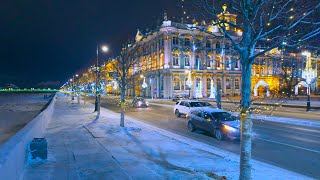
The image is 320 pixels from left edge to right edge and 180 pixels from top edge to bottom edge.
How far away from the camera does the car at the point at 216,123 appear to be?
14930mm

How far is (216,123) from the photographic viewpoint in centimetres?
1593

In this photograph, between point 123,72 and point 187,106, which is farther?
point 187,106

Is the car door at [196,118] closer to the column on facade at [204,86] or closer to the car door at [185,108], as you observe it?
the car door at [185,108]

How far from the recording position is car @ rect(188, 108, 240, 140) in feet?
49.0

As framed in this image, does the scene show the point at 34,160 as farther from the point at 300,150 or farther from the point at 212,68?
the point at 212,68

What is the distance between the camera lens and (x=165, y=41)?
7500 cm

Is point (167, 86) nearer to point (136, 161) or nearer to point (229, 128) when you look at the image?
point (229, 128)

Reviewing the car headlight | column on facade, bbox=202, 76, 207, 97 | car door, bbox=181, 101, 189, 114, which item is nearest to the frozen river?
the car headlight

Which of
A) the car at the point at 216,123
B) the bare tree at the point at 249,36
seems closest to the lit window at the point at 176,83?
the car at the point at 216,123

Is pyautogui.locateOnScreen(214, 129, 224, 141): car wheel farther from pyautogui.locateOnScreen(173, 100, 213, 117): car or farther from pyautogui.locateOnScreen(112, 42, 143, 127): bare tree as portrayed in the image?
pyautogui.locateOnScreen(173, 100, 213, 117): car

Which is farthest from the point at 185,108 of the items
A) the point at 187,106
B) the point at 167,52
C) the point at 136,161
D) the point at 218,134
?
the point at 167,52

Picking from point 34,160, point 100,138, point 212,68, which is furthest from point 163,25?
point 34,160

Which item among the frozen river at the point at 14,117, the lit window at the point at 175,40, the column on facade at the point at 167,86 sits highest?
the lit window at the point at 175,40

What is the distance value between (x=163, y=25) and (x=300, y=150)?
64234 millimetres
